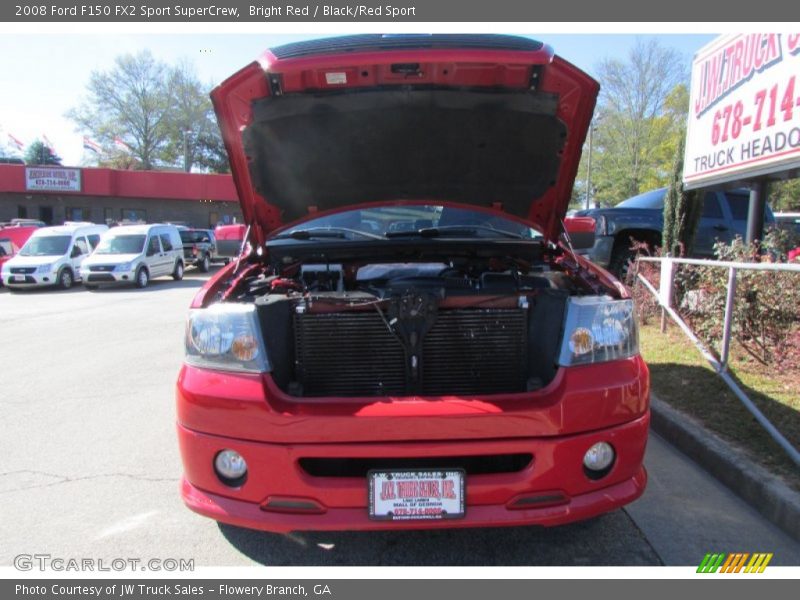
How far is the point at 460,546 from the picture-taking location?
2.57 m

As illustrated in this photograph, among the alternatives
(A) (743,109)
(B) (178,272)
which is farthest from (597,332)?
(B) (178,272)

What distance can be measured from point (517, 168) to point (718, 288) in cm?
314

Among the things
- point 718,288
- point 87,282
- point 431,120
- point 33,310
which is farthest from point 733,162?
point 87,282

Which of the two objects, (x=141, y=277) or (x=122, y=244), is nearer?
(x=141, y=277)

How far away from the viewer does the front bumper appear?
2.14m

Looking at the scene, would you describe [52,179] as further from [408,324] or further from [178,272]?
[408,324]

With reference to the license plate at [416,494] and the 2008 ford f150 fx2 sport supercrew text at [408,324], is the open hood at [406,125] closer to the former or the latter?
the 2008 ford f150 fx2 sport supercrew text at [408,324]

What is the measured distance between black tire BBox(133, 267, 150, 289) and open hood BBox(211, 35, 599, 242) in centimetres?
1480

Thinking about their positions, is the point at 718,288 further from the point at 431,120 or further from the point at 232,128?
the point at 232,128

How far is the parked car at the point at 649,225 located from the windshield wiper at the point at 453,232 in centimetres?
528

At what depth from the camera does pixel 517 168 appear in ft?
11.1

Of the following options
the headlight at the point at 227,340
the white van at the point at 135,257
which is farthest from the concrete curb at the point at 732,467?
the white van at the point at 135,257

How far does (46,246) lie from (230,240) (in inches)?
661

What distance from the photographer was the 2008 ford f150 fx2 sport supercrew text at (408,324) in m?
2.15
